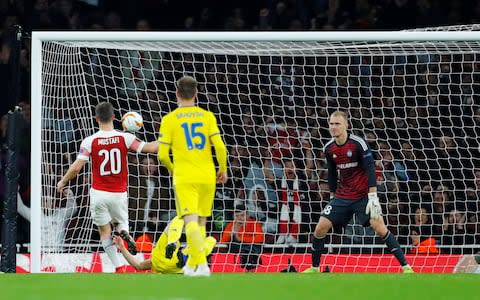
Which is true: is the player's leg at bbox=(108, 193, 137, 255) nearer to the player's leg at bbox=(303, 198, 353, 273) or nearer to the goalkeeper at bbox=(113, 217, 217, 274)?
the goalkeeper at bbox=(113, 217, 217, 274)

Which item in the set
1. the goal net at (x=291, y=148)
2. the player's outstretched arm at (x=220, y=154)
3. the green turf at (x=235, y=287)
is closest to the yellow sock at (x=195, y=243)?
A: the green turf at (x=235, y=287)

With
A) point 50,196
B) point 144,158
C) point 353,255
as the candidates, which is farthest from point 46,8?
point 353,255

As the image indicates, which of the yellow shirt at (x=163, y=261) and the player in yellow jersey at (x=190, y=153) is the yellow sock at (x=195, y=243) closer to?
the player in yellow jersey at (x=190, y=153)

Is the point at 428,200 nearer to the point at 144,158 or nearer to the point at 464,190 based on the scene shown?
the point at 464,190

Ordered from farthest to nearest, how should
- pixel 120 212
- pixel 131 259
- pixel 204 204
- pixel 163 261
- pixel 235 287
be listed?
pixel 120 212 → pixel 131 259 → pixel 163 261 → pixel 204 204 → pixel 235 287

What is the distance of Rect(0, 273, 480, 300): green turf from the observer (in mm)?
7426

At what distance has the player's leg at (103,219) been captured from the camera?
Result: 12016 mm

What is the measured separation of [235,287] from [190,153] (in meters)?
1.87

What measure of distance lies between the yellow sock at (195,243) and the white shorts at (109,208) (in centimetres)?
255

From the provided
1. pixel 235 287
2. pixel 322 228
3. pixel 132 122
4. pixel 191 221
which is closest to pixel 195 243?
pixel 191 221

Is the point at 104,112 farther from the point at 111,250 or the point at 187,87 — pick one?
the point at 187,87

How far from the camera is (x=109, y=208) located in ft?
39.6

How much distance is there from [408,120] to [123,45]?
12.0ft

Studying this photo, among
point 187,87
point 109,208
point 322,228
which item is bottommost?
point 322,228
